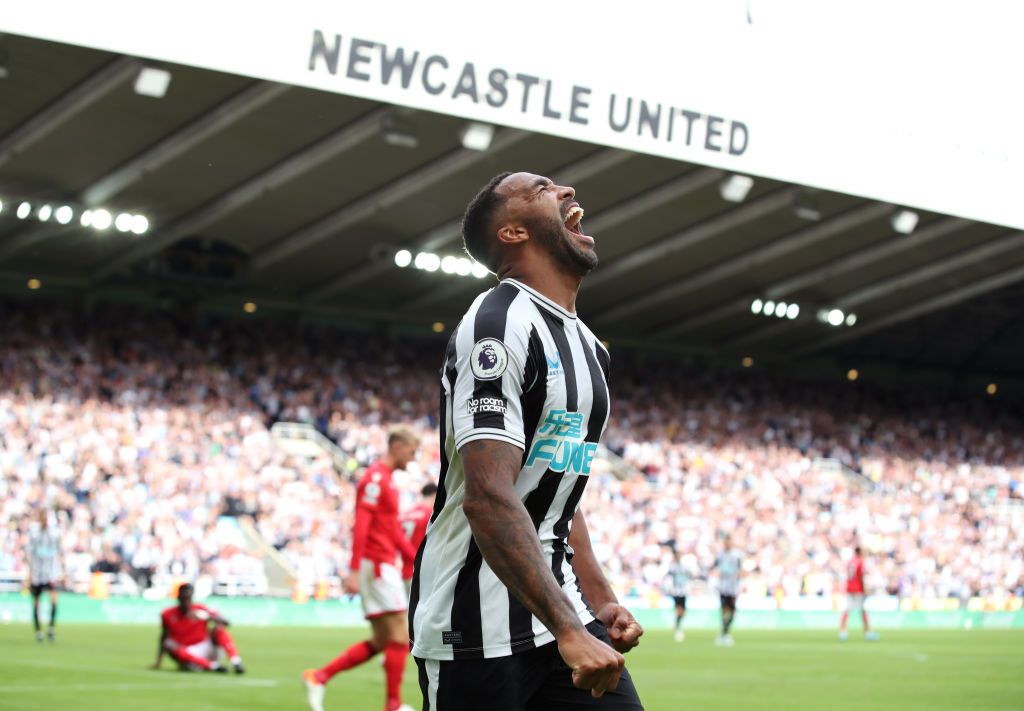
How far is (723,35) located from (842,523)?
16655mm

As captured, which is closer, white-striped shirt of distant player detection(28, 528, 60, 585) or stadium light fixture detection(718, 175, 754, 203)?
white-striped shirt of distant player detection(28, 528, 60, 585)

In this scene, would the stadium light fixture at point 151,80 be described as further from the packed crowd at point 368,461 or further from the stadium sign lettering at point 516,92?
the packed crowd at point 368,461

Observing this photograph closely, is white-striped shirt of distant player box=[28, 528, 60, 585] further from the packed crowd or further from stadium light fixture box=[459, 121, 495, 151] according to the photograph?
stadium light fixture box=[459, 121, 495, 151]

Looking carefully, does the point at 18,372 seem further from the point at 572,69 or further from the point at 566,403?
the point at 566,403

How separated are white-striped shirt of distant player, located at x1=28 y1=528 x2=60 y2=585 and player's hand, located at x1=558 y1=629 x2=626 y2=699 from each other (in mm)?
16531

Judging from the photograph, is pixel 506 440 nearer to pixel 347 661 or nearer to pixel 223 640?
pixel 347 661

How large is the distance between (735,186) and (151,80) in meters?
13.1

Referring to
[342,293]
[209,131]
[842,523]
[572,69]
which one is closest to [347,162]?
[209,131]

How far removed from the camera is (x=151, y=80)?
23.3 metres

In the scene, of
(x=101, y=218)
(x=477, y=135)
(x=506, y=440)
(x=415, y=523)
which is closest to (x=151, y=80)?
(x=477, y=135)

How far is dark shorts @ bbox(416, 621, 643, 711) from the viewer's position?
11.5ft

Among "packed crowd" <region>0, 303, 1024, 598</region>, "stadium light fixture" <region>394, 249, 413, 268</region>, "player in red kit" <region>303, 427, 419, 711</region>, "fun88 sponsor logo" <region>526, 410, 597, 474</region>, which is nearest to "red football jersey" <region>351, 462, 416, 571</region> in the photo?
"player in red kit" <region>303, 427, 419, 711</region>

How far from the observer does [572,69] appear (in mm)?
25656

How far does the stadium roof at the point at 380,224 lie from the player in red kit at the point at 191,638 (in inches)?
450
